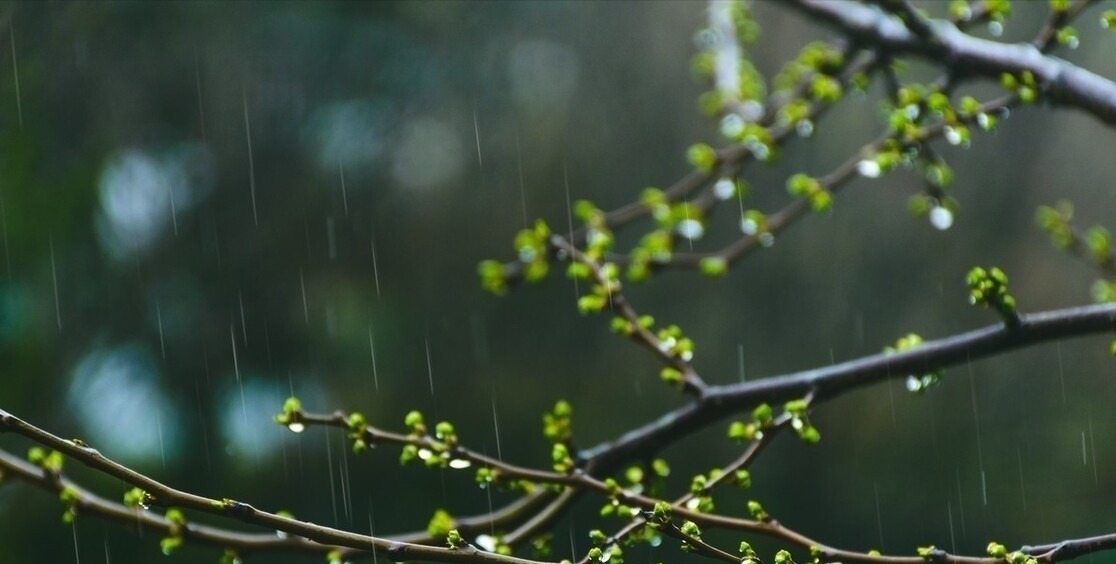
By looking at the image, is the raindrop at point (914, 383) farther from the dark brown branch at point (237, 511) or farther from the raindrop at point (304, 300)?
the raindrop at point (304, 300)

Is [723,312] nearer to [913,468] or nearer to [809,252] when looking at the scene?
[809,252]

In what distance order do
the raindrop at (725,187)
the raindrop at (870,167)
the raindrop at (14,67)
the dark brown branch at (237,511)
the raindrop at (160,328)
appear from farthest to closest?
the raindrop at (160,328) < the raindrop at (14,67) < the raindrop at (725,187) < the raindrop at (870,167) < the dark brown branch at (237,511)

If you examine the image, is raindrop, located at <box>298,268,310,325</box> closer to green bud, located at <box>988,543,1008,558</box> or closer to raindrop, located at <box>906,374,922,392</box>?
raindrop, located at <box>906,374,922,392</box>

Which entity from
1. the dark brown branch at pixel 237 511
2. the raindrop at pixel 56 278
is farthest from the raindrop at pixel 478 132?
the dark brown branch at pixel 237 511

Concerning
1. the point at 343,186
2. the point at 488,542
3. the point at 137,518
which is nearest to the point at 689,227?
the point at 488,542

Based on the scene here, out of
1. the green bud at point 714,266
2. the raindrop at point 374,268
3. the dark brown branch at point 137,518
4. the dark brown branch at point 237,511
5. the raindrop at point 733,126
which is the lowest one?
the dark brown branch at point 237,511

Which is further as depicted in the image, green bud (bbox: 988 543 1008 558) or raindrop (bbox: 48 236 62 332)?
raindrop (bbox: 48 236 62 332)

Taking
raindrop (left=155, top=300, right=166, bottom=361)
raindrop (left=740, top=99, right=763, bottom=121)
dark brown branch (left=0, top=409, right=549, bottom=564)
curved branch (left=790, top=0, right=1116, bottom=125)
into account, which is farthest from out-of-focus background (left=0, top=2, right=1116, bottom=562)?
dark brown branch (left=0, top=409, right=549, bottom=564)
